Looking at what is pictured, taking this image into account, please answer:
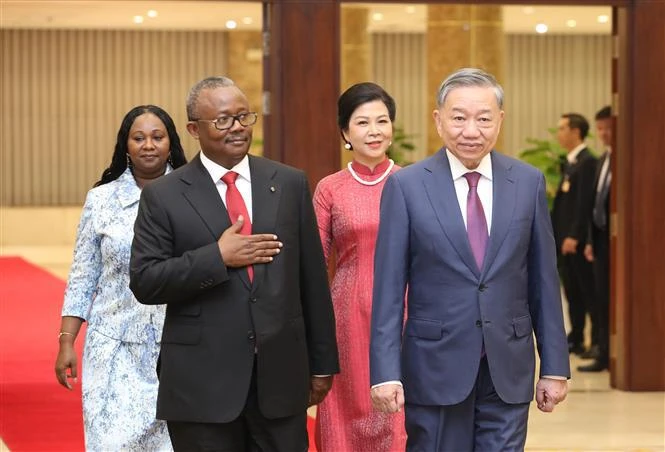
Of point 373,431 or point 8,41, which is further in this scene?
point 8,41

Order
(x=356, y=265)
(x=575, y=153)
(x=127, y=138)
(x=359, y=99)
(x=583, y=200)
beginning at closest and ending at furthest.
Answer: (x=127, y=138), (x=356, y=265), (x=359, y=99), (x=583, y=200), (x=575, y=153)

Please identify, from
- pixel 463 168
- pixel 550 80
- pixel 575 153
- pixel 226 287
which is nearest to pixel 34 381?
pixel 575 153

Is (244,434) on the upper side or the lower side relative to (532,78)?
lower

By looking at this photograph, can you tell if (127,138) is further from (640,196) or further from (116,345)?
(640,196)

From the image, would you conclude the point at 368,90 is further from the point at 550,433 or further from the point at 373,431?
the point at 550,433

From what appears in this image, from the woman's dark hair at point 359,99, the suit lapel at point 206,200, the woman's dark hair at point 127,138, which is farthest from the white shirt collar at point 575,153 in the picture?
the suit lapel at point 206,200

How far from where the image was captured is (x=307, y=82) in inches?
312

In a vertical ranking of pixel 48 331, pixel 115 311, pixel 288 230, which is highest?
pixel 288 230

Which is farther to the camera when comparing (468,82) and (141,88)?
(141,88)

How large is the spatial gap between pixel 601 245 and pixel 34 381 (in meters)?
4.06

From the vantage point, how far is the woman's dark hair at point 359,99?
549cm

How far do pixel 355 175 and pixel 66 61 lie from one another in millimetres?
18702

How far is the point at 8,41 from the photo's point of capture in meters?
23.0

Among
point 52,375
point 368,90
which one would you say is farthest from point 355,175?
point 52,375
